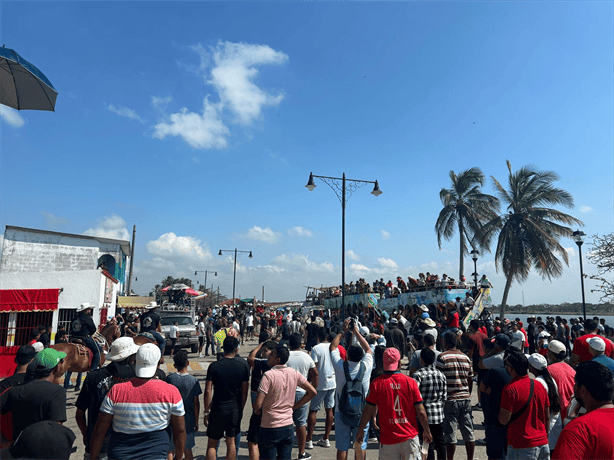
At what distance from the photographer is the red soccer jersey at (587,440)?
6.73 ft

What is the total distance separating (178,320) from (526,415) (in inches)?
664

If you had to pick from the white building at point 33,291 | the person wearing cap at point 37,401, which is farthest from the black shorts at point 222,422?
the white building at point 33,291

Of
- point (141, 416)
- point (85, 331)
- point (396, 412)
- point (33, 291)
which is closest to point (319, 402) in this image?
point (396, 412)

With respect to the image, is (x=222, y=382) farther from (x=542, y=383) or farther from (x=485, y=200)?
(x=485, y=200)

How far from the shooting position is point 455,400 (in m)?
5.20

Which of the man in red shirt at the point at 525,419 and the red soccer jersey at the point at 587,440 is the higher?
the red soccer jersey at the point at 587,440

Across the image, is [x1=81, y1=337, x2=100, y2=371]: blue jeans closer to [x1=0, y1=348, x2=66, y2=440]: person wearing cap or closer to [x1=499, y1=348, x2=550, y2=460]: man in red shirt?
[x1=0, y1=348, x2=66, y2=440]: person wearing cap

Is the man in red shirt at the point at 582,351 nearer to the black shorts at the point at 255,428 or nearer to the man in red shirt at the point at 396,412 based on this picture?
the man in red shirt at the point at 396,412

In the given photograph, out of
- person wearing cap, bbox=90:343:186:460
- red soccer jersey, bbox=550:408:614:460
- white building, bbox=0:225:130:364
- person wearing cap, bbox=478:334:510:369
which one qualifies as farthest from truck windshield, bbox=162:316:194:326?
red soccer jersey, bbox=550:408:614:460

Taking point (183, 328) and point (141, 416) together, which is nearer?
point (141, 416)

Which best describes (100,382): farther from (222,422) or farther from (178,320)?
(178,320)

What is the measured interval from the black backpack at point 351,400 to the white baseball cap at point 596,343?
3133mm

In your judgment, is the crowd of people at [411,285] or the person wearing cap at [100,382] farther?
the crowd of people at [411,285]

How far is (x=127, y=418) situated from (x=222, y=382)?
1.54m
